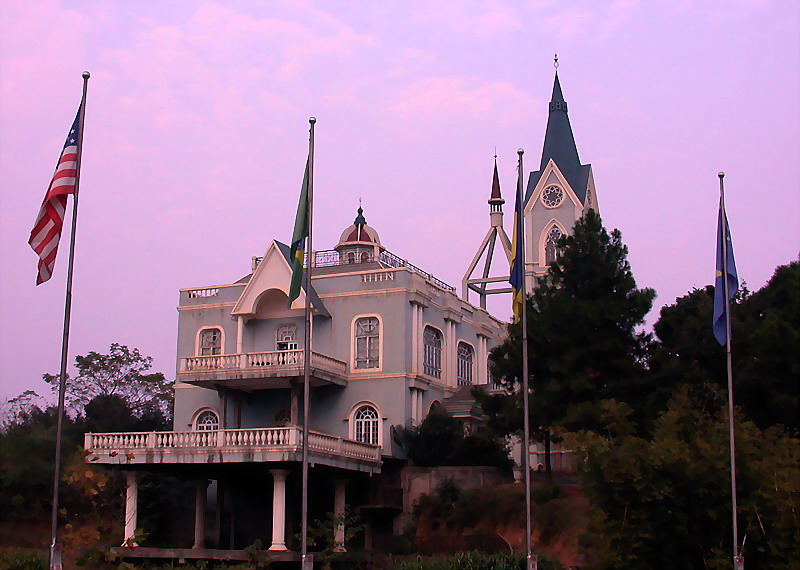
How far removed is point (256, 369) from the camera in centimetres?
4169

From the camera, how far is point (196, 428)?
4544 cm

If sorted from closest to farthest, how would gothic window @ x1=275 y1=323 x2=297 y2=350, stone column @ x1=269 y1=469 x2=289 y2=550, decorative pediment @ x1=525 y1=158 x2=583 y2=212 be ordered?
stone column @ x1=269 y1=469 x2=289 y2=550 → gothic window @ x1=275 y1=323 x2=297 y2=350 → decorative pediment @ x1=525 y1=158 x2=583 y2=212

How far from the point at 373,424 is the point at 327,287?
5954mm

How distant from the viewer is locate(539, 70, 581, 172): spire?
63844mm

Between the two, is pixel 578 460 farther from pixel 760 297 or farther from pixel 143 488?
pixel 143 488

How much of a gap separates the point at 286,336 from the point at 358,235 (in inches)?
278

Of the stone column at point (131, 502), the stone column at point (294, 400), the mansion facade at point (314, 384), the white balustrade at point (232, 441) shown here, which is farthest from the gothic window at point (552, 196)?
the stone column at point (131, 502)

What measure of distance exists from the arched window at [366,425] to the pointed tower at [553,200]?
18.6 m

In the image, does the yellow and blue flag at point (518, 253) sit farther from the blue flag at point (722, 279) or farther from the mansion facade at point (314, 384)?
the mansion facade at point (314, 384)

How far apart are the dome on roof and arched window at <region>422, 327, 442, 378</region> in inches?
210

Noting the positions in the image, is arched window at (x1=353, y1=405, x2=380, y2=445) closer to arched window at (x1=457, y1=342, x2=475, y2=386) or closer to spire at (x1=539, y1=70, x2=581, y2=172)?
arched window at (x1=457, y1=342, x2=475, y2=386)

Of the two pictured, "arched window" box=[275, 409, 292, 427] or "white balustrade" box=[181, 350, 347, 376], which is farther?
"arched window" box=[275, 409, 292, 427]

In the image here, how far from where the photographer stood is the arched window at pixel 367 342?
146ft

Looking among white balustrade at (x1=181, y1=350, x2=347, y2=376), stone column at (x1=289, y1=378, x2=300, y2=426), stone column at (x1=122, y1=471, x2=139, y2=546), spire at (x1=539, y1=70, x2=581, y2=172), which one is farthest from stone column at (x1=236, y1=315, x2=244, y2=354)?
spire at (x1=539, y1=70, x2=581, y2=172)
